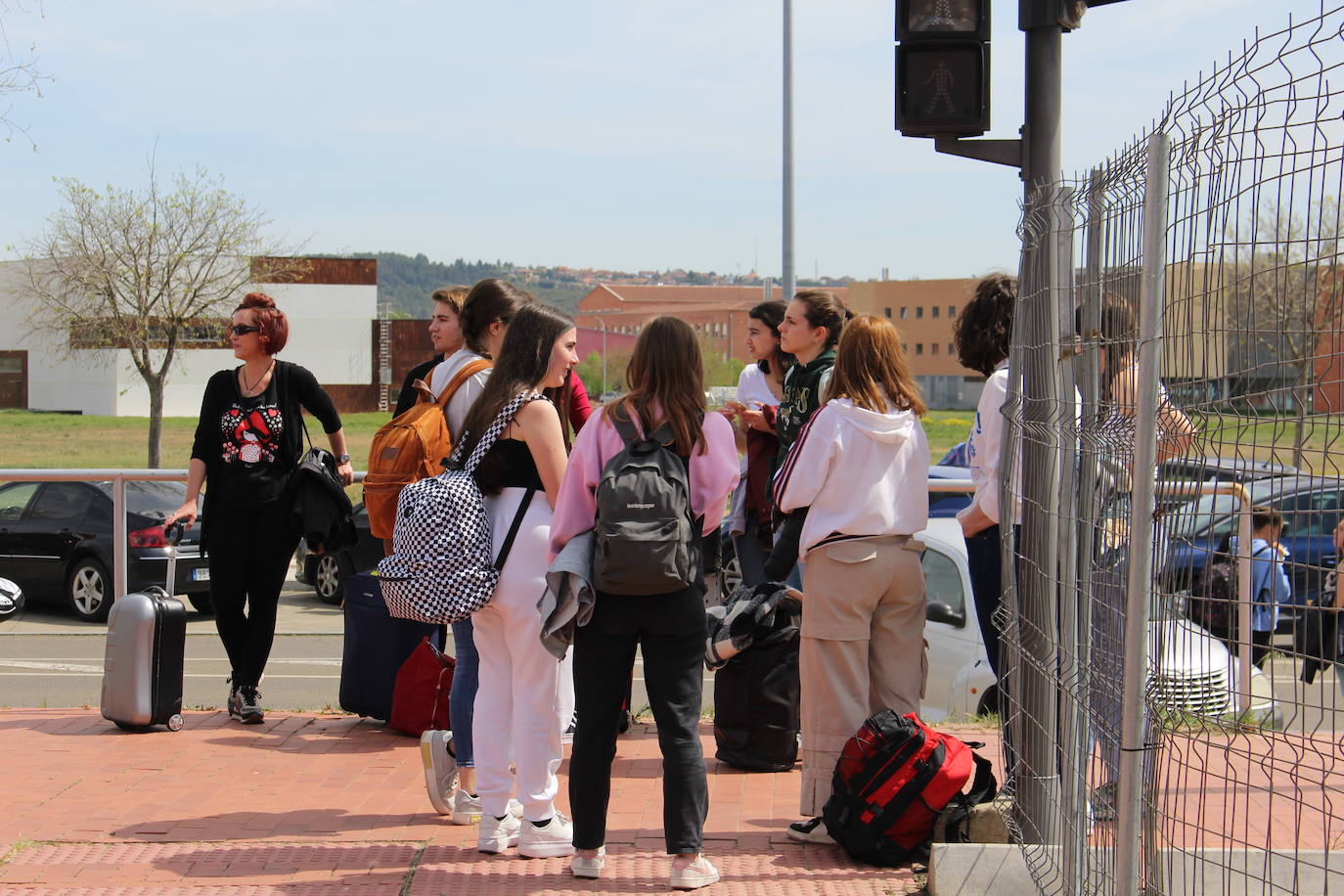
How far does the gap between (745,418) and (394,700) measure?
6.85 feet

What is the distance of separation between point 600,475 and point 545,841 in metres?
1.34

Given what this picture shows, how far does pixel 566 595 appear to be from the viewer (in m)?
4.32

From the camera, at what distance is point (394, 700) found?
20.9ft

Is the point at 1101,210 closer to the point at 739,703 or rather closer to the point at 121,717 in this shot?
the point at 739,703

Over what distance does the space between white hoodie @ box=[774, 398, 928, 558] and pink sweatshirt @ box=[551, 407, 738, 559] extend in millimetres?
442

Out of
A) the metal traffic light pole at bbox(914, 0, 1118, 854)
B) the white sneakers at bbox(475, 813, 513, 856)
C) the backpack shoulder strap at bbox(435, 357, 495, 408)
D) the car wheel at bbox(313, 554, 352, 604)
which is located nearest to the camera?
the metal traffic light pole at bbox(914, 0, 1118, 854)

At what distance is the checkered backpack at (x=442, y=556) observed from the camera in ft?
15.0

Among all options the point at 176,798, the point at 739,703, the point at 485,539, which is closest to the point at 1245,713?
the point at 485,539

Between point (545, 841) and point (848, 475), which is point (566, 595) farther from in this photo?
point (848, 475)

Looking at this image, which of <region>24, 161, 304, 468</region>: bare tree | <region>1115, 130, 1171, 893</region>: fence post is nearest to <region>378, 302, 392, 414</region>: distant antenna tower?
<region>24, 161, 304, 468</region>: bare tree

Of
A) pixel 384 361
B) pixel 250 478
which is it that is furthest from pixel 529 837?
pixel 384 361

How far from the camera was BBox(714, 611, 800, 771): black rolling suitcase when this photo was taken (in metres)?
5.77

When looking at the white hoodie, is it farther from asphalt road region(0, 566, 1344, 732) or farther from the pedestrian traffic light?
asphalt road region(0, 566, 1344, 732)

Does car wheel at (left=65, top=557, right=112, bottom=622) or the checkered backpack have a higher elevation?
the checkered backpack
